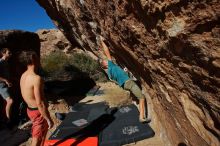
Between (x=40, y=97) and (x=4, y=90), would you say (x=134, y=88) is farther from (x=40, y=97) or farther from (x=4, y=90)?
(x=4, y=90)

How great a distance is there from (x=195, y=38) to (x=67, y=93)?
8.45 metres

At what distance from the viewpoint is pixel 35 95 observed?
3.17 m

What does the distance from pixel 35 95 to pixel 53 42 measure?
657 inches

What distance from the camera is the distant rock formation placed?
18.3 meters

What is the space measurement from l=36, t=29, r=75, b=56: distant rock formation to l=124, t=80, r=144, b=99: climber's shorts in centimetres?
1371

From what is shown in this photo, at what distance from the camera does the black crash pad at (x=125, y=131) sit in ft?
13.1

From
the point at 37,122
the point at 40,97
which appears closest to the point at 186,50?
the point at 40,97

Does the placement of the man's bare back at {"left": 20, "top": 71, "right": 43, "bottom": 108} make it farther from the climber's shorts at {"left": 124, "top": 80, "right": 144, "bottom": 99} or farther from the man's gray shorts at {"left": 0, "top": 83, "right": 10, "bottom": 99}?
the man's gray shorts at {"left": 0, "top": 83, "right": 10, "bottom": 99}

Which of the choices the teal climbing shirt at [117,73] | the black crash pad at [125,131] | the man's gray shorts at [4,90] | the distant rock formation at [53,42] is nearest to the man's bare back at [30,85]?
the black crash pad at [125,131]

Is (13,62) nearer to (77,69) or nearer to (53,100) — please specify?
(53,100)

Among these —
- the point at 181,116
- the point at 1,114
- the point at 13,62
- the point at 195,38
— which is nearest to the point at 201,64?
the point at 195,38

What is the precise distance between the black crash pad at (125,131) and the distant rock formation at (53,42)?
13513mm

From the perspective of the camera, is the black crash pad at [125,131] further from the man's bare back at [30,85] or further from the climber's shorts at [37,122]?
the man's bare back at [30,85]

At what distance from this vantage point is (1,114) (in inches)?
282
